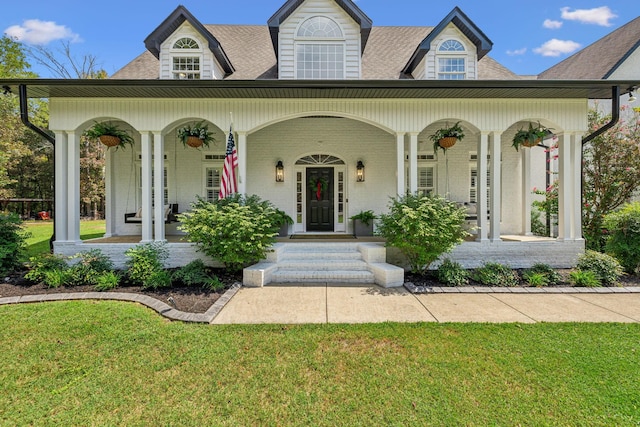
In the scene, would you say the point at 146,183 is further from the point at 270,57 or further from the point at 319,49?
the point at 270,57

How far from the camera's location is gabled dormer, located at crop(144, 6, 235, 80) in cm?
720

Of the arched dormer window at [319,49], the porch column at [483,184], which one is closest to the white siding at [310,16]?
the arched dormer window at [319,49]

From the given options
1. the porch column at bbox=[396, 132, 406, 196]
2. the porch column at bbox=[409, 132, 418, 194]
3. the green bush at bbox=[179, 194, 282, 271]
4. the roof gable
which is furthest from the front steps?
the roof gable

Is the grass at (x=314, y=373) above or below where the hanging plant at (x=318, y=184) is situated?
below

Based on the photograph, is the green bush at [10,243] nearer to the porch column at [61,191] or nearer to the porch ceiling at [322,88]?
the porch column at [61,191]

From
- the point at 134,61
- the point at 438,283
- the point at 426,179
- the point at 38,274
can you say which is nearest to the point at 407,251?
the point at 438,283

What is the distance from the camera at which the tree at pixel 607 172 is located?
8086mm

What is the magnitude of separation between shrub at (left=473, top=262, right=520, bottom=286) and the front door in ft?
15.2

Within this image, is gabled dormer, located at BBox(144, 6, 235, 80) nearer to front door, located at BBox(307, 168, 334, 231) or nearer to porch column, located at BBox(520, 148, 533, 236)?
front door, located at BBox(307, 168, 334, 231)

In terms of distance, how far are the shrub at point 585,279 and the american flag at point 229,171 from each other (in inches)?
282

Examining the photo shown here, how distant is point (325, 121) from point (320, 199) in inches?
98.0

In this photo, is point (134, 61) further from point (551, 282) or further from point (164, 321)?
point (551, 282)

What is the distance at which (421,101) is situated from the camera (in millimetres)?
6762

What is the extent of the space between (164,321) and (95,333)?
0.75 metres
